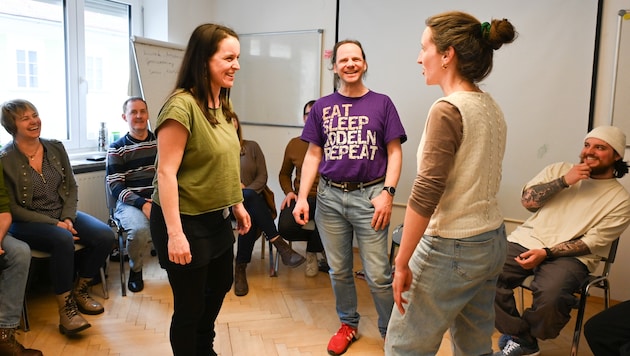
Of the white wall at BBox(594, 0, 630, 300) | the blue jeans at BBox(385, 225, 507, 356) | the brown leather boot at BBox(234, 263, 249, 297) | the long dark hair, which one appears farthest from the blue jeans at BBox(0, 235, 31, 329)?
the white wall at BBox(594, 0, 630, 300)

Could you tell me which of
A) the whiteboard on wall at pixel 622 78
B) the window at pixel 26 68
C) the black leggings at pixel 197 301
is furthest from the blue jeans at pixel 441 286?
the window at pixel 26 68

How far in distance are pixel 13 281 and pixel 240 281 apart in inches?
48.5

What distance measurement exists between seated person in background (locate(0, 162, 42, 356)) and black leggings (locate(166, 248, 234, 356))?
93 cm

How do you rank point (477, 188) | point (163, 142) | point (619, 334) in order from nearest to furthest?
point (477, 188)
point (163, 142)
point (619, 334)

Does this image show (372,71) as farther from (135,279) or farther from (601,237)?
(135,279)

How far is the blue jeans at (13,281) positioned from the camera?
2.26 m

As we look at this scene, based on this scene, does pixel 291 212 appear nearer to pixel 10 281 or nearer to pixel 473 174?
pixel 10 281

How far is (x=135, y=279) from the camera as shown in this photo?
306 centimetres

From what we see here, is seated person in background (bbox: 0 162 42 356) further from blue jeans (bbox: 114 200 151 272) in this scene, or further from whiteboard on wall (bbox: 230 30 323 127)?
whiteboard on wall (bbox: 230 30 323 127)

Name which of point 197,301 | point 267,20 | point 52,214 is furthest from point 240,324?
point 267,20

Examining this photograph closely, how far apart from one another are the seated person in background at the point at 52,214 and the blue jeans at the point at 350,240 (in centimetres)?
131

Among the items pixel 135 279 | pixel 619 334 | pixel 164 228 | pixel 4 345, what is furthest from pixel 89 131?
pixel 619 334

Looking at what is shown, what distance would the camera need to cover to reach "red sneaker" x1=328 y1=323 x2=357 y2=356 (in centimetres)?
233

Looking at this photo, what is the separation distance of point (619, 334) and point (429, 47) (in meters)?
1.41
